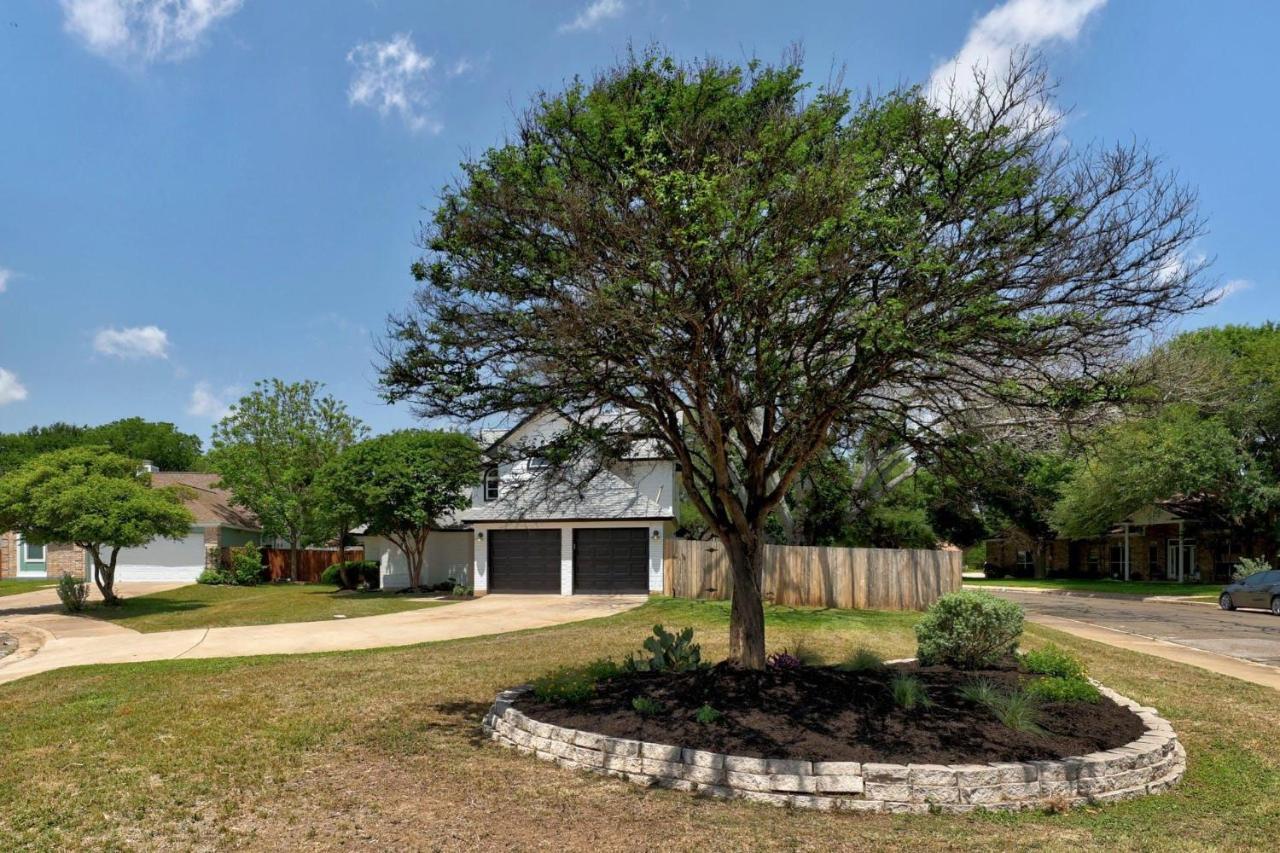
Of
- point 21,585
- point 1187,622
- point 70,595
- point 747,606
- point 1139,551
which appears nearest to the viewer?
point 747,606

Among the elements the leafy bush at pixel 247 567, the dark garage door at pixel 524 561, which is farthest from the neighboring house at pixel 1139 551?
the leafy bush at pixel 247 567

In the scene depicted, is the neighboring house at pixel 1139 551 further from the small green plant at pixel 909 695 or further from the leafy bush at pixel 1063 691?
the small green plant at pixel 909 695

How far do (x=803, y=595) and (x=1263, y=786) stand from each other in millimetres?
13802

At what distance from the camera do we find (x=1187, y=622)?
20.5m

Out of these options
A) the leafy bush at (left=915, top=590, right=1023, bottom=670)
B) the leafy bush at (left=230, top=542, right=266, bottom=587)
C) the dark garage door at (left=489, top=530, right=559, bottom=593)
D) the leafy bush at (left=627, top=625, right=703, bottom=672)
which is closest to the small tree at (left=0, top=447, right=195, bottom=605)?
the dark garage door at (left=489, top=530, right=559, bottom=593)

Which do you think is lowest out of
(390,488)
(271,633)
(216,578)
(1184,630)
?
(216,578)

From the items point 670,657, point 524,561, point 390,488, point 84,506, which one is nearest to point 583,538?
point 524,561

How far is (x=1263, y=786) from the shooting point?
680 centimetres

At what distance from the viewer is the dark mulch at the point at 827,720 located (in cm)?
660

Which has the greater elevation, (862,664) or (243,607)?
(862,664)

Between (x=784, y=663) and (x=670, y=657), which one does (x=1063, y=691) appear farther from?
(x=670, y=657)

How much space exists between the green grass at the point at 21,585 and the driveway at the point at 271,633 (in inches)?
338

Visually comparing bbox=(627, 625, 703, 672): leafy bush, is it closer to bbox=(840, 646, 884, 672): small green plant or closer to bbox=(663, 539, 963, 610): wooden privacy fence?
bbox=(840, 646, 884, 672): small green plant

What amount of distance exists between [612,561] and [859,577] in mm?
8911
